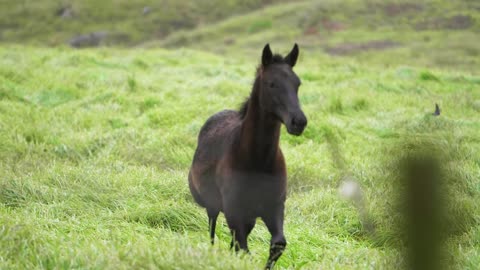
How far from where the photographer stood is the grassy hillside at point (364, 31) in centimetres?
3481

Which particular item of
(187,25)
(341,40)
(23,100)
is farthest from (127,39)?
(23,100)

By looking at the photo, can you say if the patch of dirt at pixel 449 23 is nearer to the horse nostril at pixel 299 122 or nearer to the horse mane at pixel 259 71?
the horse mane at pixel 259 71

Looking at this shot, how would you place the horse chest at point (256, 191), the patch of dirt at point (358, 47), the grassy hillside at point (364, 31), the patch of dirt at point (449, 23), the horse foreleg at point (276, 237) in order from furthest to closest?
the patch of dirt at point (449, 23), the patch of dirt at point (358, 47), the grassy hillside at point (364, 31), the horse chest at point (256, 191), the horse foreleg at point (276, 237)

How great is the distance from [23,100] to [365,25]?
4407 centimetres

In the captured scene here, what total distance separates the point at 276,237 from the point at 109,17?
212ft

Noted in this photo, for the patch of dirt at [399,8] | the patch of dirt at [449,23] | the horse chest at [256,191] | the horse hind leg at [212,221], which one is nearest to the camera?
the horse chest at [256,191]

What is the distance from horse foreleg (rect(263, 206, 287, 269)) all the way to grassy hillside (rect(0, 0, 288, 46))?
5223 cm

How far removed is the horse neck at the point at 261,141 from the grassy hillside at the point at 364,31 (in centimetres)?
2699

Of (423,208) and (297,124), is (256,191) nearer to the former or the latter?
(297,124)

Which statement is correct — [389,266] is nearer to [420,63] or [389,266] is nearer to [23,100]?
[23,100]

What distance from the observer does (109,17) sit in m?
64.4

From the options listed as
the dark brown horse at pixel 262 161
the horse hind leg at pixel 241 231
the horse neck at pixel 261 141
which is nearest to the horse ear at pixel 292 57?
the dark brown horse at pixel 262 161

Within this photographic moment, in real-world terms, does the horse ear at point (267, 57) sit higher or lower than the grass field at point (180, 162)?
higher

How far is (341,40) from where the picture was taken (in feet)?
143
